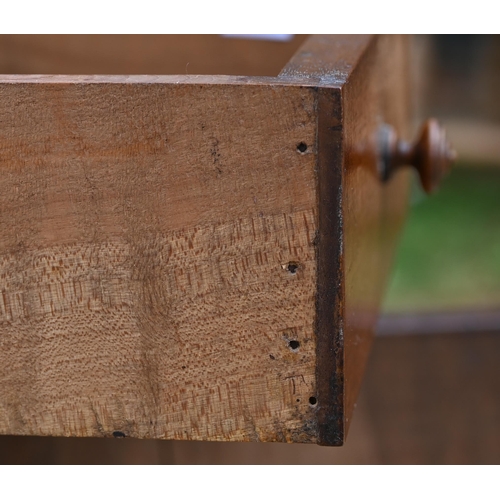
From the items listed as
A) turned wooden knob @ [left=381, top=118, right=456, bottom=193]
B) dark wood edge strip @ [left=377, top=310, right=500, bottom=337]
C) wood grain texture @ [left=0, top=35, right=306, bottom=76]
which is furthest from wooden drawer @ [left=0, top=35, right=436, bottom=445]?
dark wood edge strip @ [left=377, top=310, right=500, bottom=337]

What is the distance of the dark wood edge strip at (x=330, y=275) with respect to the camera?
48 cm

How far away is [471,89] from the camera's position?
2764 mm

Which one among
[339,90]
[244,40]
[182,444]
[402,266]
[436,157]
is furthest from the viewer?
[402,266]

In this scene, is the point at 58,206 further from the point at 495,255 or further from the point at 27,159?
the point at 495,255

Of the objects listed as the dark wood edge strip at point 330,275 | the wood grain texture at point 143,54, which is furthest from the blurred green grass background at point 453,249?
the dark wood edge strip at point 330,275

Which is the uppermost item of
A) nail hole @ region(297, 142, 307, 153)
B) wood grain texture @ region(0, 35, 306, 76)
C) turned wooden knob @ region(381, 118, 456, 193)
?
nail hole @ region(297, 142, 307, 153)

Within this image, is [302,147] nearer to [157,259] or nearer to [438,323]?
[157,259]

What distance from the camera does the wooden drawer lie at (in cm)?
49

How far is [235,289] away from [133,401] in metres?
0.10

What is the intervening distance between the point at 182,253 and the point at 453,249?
2.13 m

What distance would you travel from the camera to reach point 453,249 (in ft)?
8.38

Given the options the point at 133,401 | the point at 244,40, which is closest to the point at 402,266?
the point at 244,40

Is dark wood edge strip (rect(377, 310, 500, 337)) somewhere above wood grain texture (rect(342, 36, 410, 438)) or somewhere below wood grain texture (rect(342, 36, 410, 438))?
below

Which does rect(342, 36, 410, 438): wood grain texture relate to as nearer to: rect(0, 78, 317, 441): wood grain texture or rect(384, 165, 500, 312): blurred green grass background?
rect(0, 78, 317, 441): wood grain texture
